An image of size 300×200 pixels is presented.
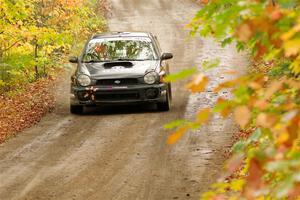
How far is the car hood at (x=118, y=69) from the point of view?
13719mm

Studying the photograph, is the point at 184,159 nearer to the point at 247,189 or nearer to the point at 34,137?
the point at 34,137

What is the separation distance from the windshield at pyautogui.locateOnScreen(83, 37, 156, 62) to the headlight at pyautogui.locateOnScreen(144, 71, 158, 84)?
2.56 ft

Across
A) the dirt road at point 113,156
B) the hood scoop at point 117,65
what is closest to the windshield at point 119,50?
the hood scoop at point 117,65

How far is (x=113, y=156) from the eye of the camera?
33.7ft

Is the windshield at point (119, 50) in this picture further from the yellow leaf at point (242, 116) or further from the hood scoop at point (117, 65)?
the yellow leaf at point (242, 116)

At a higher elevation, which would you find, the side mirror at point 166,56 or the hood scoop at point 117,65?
the side mirror at point 166,56

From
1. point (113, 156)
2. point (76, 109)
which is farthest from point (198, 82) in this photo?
point (76, 109)

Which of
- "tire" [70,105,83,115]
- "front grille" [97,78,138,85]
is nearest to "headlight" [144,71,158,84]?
"front grille" [97,78,138,85]

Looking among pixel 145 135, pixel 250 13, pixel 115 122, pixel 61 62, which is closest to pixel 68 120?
pixel 115 122

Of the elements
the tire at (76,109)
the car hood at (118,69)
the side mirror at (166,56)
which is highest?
the side mirror at (166,56)

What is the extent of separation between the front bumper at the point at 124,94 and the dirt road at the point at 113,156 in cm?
33

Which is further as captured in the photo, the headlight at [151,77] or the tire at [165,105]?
the tire at [165,105]

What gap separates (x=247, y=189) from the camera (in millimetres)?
2561

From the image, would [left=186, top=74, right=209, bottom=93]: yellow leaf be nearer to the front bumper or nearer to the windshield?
the front bumper
